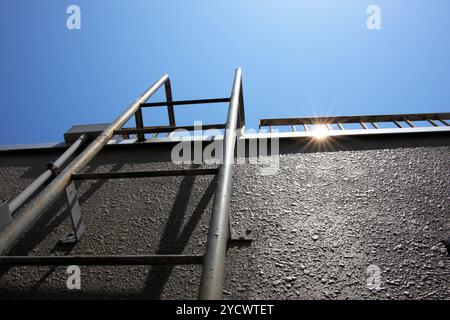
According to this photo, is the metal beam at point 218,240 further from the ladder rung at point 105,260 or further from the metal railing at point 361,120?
the metal railing at point 361,120

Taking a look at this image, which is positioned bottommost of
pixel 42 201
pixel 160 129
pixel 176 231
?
pixel 176 231

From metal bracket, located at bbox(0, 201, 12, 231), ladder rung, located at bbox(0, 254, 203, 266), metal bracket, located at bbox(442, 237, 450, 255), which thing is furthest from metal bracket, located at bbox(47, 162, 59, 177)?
metal bracket, located at bbox(442, 237, 450, 255)

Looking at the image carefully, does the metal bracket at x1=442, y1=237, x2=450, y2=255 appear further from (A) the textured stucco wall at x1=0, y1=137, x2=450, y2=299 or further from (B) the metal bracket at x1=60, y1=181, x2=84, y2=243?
(B) the metal bracket at x1=60, y1=181, x2=84, y2=243

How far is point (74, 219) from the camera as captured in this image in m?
1.55

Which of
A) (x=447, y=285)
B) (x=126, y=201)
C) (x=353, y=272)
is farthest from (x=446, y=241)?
(x=126, y=201)

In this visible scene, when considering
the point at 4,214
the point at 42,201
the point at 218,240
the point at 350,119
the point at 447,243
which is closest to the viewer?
the point at 218,240

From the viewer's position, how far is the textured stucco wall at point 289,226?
1.25 m

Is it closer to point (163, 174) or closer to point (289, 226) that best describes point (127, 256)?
point (163, 174)

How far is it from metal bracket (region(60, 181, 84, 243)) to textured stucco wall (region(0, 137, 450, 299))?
52mm

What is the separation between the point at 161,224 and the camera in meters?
1.63

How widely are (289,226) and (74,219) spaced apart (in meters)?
1.20

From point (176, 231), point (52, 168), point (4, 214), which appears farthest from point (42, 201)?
point (52, 168)

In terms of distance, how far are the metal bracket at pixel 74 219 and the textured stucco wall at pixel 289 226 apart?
0.05 meters

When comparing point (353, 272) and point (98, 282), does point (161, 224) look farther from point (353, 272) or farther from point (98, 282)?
point (353, 272)
